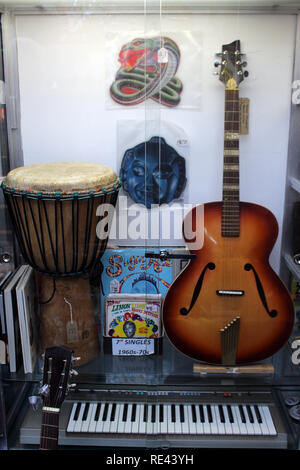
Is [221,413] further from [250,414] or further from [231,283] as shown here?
[231,283]

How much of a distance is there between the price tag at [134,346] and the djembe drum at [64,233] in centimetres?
9

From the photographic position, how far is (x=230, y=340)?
6.21 feet

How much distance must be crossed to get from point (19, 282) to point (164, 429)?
2.82 feet

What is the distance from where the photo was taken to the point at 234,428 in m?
1.90

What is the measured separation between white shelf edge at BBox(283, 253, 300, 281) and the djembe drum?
0.81 meters

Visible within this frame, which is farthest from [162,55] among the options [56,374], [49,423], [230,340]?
[49,423]

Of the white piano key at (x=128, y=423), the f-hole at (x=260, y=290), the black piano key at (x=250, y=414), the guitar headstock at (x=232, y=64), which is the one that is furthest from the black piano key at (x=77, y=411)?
the guitar headstock at (x=232, y=64)

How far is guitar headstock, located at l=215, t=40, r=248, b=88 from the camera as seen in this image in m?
1.83

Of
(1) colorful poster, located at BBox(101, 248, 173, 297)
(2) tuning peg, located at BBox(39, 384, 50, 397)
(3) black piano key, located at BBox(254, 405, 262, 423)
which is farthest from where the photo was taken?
(1) colorful poster, located at BBox(101, 248, 173, 297)

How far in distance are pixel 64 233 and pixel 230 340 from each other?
0.80 metres

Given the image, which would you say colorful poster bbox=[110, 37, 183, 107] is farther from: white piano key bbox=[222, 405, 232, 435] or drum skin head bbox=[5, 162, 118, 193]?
white piano key bbox=[222, 405, 232, 435]

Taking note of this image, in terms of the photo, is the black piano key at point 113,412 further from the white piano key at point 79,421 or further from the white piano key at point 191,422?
the white piano key at point 191,422

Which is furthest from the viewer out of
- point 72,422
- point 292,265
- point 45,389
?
point 292,265

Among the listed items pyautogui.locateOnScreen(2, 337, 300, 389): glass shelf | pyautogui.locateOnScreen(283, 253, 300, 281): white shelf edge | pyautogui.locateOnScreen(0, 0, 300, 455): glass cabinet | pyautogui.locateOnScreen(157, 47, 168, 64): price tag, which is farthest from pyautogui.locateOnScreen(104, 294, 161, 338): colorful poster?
pyautogui.locateOnScreen(157, 47, 168, 64): price tag
